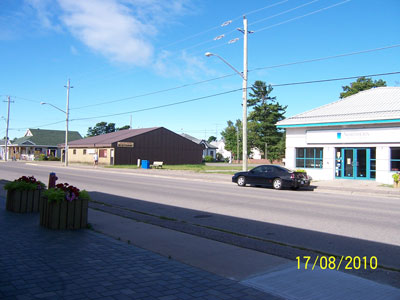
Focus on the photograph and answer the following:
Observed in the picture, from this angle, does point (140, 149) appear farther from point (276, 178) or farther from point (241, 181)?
point (276, 178)

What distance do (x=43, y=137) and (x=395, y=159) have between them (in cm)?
6974

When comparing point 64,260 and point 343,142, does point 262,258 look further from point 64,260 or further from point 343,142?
point 343,142

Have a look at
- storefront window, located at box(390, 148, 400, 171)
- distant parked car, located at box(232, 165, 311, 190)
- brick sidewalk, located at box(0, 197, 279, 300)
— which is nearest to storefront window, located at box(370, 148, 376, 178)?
storefront window, located at box(390, 148, 400, 171)

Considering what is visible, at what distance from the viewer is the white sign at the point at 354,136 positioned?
22422 millimetres

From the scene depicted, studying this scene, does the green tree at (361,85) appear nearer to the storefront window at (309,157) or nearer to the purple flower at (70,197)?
the storefront window at (309,157)

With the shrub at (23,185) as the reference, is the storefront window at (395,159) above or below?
above

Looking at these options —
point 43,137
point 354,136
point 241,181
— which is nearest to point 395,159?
point 354,136

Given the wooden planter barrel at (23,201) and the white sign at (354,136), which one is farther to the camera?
the white sign at (354,136)

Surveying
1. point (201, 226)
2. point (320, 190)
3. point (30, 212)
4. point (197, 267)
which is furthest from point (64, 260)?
point (320, 190)

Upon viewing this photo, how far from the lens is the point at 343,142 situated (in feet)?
80.5

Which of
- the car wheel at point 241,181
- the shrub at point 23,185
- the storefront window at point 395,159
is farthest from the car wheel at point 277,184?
the shrub at point 23,185

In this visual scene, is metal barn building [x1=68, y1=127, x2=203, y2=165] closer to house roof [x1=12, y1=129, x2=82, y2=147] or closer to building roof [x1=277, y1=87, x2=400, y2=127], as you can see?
house roof [x1=12, y1=129, x2=82, y2=147]
